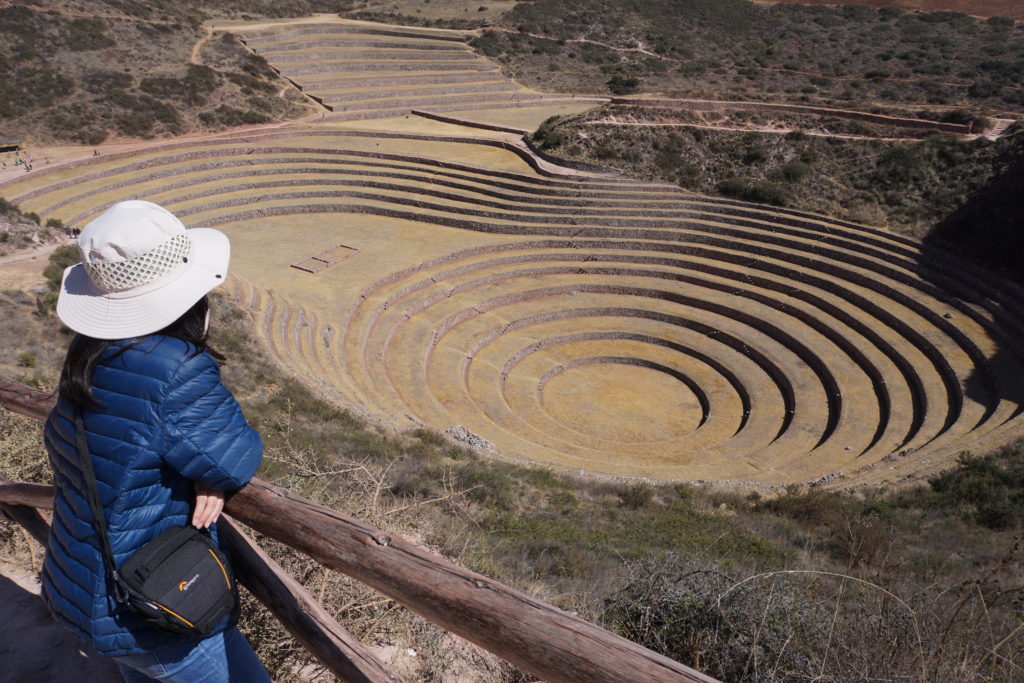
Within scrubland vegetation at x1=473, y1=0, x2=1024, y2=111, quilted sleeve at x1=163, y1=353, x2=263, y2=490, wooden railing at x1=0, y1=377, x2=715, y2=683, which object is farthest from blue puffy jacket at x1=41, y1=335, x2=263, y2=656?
scrubland vegetation at x1=473, y1=0, x2=1024, y2=111

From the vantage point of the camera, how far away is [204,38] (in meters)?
36.3

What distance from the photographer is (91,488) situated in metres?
2.04

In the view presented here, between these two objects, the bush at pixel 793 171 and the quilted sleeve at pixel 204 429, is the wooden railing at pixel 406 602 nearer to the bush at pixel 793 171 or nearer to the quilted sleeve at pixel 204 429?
the quilted sleeve at pixel 204 429

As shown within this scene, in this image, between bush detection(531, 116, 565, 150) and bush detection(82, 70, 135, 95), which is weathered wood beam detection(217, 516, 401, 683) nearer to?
bush detection(531, 116, 565, 150)

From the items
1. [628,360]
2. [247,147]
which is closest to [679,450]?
[628,360]

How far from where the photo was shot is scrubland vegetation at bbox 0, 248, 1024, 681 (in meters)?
3.48

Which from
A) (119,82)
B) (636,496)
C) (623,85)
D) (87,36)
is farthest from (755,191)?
(87,36)

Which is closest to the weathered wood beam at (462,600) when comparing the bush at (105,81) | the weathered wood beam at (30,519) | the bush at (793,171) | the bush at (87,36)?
the weathered wood beam at (30,519)

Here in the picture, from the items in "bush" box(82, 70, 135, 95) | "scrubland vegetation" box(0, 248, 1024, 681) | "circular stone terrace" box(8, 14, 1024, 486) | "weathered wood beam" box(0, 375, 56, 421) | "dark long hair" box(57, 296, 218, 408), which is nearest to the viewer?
"dark long hair" box(57, 296, 218, 408)

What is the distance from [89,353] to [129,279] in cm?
26

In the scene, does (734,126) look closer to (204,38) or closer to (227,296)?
(227,296)

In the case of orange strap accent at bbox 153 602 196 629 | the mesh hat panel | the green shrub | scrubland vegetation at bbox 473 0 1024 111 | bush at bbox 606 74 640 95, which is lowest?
the green shrub

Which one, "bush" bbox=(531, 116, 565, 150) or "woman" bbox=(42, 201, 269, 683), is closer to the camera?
"woman" bbox=(42, 201, 269, 683)

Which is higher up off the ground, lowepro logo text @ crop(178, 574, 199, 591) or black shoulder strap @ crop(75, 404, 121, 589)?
black shoulder strap @ crop(75, 404, 121, 589)
